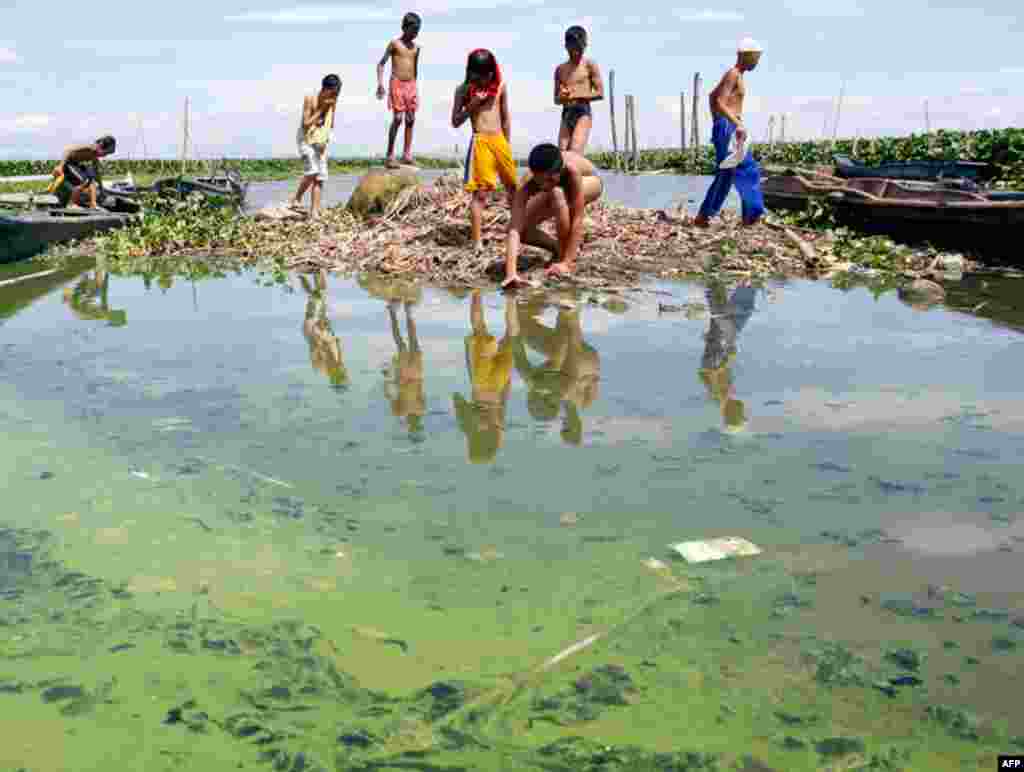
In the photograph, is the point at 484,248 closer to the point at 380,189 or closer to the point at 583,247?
the point at 583,247

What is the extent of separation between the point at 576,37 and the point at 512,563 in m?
7.49

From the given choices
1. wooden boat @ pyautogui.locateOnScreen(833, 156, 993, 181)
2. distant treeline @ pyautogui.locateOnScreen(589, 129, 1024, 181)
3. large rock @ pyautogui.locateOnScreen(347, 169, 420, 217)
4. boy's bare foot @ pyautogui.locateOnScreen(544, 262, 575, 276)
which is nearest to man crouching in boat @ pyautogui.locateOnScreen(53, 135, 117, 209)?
large rock @ pyautogui.locateOnScreen(347, 169, 420, 217)

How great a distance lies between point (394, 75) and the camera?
35.6ft

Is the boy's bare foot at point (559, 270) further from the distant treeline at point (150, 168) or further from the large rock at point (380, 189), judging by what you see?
the distant treeline at point (150, 168)

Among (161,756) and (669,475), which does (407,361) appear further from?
(161,756)

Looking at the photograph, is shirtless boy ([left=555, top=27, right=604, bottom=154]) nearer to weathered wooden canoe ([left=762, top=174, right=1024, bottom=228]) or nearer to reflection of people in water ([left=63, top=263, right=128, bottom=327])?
weathered wooden canoe ([left=762, top=174, right=1024, bottom=228])

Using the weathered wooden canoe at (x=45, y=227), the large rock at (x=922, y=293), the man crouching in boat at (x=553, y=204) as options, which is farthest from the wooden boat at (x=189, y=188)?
the large rock at (x=922, y=293)

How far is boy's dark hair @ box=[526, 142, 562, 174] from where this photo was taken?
261 inches

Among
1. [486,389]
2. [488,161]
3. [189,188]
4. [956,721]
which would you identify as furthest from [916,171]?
[956,721]

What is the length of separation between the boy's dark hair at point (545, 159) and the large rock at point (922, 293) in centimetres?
277

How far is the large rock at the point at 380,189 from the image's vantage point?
36.4ft

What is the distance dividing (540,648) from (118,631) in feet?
3.29

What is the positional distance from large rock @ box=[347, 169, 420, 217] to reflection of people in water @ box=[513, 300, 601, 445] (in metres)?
5.32

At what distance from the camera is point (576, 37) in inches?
352
